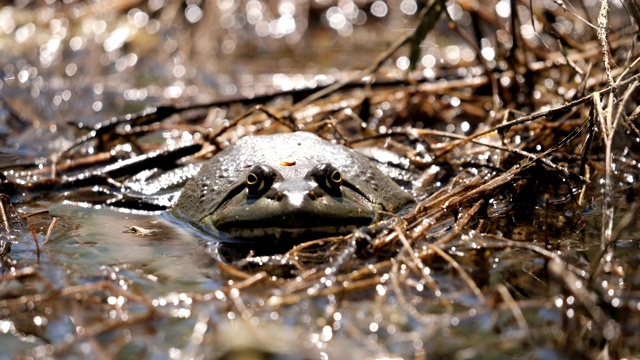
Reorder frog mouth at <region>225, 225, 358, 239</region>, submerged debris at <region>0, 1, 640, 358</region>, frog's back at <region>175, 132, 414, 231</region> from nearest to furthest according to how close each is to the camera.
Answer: submerged debris at <region>0, 1, 640, 358</region>, frog mouth at <region>225, 225, 358, 239</region>, frog's back at <region>175, 132, 414, 231</region>

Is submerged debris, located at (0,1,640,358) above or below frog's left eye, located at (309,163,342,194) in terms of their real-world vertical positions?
below

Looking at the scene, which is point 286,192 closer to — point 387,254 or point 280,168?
point 280,168

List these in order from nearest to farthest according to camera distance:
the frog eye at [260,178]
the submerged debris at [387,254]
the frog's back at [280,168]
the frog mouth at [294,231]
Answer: the submerged debris at [387,254]
the frog mouth at [294,231]
the frog eye at [260,178]
the frog's back at [280,168]

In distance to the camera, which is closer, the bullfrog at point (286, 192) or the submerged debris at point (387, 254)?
the submerged debris at point (387, 254)

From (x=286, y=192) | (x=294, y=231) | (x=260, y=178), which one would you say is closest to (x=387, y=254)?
(x=294, y=231)

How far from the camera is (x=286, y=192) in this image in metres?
4.10

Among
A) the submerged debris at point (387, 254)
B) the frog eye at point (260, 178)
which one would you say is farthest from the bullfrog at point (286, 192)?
the submerged debris at point (387, 254)

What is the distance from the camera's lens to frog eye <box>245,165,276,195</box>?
423cm

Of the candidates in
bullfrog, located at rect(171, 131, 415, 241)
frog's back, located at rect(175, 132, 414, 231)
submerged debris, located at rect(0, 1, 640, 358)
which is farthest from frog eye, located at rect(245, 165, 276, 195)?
submerged debris, located at rect(0, 1, 640, 358)

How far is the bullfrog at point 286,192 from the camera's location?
4094 millimetres

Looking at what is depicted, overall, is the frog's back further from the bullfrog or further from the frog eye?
the frog eye

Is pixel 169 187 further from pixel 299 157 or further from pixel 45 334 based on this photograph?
pixel 45 334

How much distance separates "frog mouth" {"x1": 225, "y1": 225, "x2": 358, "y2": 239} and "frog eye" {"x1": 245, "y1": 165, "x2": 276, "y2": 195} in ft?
0.66

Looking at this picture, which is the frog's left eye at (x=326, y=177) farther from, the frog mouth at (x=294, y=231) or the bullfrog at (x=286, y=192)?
the frog mouth at (x=294, y=231)
